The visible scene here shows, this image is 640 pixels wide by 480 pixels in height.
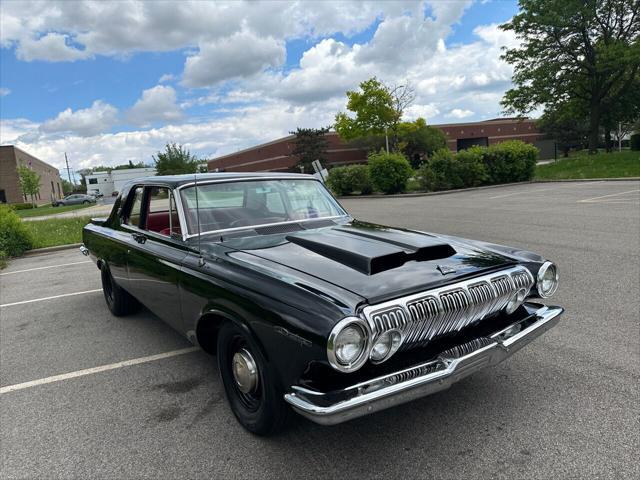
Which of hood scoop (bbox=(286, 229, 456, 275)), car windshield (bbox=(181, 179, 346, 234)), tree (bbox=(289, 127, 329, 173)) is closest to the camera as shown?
A: hood scoop (bbox=(286, 229, 456, 275))

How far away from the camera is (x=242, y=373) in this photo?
8.84 ft

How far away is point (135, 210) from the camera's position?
464 cm

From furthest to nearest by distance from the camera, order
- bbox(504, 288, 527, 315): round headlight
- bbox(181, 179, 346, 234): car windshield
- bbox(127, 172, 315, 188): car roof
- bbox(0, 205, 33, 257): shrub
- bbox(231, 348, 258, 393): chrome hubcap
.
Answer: bbox(0, 205, 33, 257): shrub < bbox(127, 172, 315, 188): car roof < bbox(181, 179, 346, 234): car windshield < bbox(504, 288, 527, 315): round headlight < bbox(231, 348, 258, 393): chrome hubcap

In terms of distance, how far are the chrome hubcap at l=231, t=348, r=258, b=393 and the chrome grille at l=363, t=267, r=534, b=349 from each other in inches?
32.5

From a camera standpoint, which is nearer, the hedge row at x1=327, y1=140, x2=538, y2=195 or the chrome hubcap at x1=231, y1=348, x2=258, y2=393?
the chrome hubcap at x1=231, y1=348, x2=258, y2=393

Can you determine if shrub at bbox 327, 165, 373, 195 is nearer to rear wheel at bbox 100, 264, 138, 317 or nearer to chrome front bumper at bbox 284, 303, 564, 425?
rear wheel at bbox 100, 264, 138, 317

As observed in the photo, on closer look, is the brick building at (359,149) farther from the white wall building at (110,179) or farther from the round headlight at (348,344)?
the round headlight at (348,344)

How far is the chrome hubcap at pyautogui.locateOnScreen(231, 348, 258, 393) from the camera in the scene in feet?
8.61

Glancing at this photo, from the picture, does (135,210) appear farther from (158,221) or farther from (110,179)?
(110,179)

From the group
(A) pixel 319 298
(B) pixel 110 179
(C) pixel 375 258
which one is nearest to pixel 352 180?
(C) pixel 375 258

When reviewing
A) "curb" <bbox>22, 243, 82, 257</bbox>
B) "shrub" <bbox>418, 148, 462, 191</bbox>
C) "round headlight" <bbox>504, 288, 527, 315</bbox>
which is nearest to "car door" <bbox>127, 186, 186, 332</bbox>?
"round headlight" <bbox>504, 288, 527, 315</bbox>

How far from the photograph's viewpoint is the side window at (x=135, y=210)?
4.53m

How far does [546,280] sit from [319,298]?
173cm

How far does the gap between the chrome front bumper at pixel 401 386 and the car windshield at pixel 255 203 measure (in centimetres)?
179
